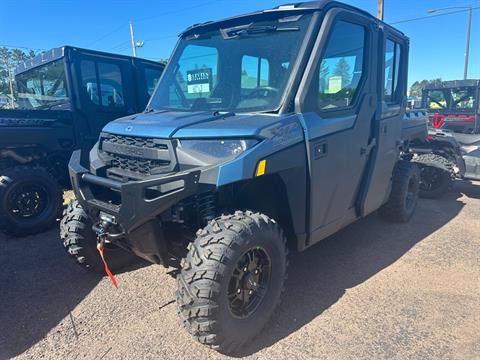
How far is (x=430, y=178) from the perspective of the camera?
272 inches

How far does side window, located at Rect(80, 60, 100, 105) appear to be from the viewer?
230 inches

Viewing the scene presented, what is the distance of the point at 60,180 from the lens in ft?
20.3

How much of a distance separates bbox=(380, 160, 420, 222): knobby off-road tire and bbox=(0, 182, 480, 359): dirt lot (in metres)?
0.47

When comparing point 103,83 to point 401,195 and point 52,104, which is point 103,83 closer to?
point 52,104

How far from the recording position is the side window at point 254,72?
125 inches

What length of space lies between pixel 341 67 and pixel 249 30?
0.90 m

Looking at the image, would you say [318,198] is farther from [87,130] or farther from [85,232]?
[87,130]

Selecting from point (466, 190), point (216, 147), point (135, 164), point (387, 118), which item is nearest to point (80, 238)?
point (135, 164)

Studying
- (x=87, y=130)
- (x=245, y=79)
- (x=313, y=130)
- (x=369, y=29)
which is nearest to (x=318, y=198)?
(x=313, y=130)

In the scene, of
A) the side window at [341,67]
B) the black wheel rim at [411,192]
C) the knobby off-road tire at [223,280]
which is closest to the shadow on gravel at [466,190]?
the black wheel rim at [411,192]

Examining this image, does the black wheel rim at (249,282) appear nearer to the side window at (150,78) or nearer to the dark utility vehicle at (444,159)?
the side window at (150,78)

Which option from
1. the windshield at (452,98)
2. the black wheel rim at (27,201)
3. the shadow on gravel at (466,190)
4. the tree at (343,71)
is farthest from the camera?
the windshield at (452,98)

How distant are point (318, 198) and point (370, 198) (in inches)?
46.8

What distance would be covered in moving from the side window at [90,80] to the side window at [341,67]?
4128 mm
